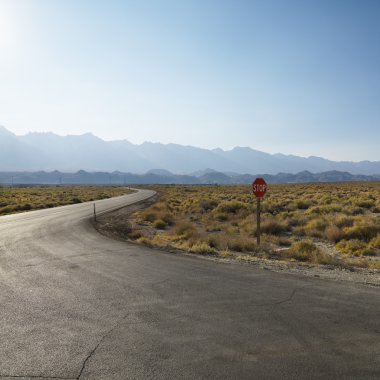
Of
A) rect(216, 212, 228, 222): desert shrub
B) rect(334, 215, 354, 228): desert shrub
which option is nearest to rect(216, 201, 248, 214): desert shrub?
rect(216, 212, 228, 222): desert shrub

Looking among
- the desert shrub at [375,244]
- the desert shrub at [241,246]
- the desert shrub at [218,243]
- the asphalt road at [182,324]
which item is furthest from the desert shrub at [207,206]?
the asphalt road at [182,324]

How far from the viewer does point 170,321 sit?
5.32 m

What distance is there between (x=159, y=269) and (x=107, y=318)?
3330 mm

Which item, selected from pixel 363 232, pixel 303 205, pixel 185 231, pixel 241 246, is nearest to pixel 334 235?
pixel 363 232

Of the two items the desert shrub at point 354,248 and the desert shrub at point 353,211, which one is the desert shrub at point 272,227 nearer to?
the desert shrub at point 354,248

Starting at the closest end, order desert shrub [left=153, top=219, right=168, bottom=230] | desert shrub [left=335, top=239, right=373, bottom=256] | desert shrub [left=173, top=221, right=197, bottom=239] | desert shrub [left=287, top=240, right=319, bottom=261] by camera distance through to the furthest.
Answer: desert shrub [left=287, top=240, right=319, bottom=261]
desert shrub [left=335, top=239, right=373, bottom=256]
desert shrub [left=173, top=221, right=197, bottom=239]
desert shrub [left=153, top=219, right=168, bottom=230]

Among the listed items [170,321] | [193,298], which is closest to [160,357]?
[170,321]

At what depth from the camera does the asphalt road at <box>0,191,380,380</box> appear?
4.00 meters

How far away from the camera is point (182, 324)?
521 cm

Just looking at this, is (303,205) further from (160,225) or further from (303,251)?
(303,251)

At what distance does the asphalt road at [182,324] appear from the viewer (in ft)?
13.1

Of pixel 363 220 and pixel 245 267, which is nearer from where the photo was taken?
pixel 245 267

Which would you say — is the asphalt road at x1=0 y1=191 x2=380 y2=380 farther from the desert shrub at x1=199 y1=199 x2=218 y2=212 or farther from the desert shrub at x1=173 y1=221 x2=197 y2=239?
the desert shrub at x1=199 y1=199 x2=218 y2=212

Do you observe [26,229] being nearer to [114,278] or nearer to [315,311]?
[114,278]
